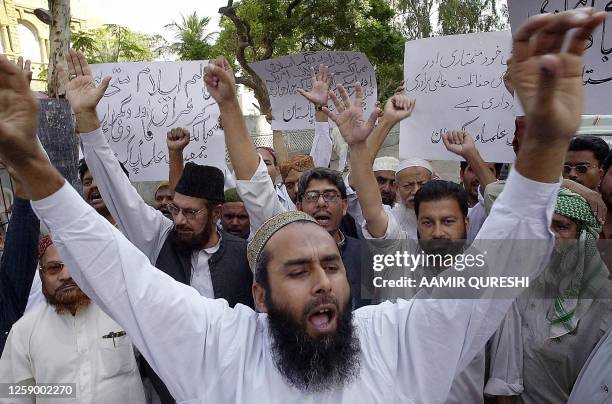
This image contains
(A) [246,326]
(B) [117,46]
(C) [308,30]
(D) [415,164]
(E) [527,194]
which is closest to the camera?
(E) [527,194]

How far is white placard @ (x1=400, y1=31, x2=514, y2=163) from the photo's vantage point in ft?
10.6

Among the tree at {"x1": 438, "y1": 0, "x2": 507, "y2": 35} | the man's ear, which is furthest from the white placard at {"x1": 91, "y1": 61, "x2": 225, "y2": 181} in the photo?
the tree at {"x1": 438, "y1": 0, "x2": 507, "y2": 35}

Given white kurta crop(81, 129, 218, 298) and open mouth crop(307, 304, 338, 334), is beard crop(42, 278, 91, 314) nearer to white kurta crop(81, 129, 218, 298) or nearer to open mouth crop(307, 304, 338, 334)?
white kurta crop(81, 129, 218, 298)

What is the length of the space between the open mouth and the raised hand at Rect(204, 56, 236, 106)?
1.20 meters

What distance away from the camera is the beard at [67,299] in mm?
2111

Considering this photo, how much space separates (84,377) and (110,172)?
95 centimetres

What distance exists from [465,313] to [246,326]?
716 mm

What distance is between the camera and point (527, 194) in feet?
3.79

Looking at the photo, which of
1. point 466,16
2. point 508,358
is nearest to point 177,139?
point 508,358

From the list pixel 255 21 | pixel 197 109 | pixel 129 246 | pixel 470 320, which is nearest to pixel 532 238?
pixel 470 320

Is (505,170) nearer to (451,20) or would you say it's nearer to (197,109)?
(197,109)

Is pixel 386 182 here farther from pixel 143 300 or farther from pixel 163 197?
pixel 143 300

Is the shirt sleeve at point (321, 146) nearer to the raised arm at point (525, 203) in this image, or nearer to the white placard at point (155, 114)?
the white placard at point (155, 114)

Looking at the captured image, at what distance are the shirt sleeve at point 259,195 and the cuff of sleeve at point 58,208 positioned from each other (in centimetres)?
106
